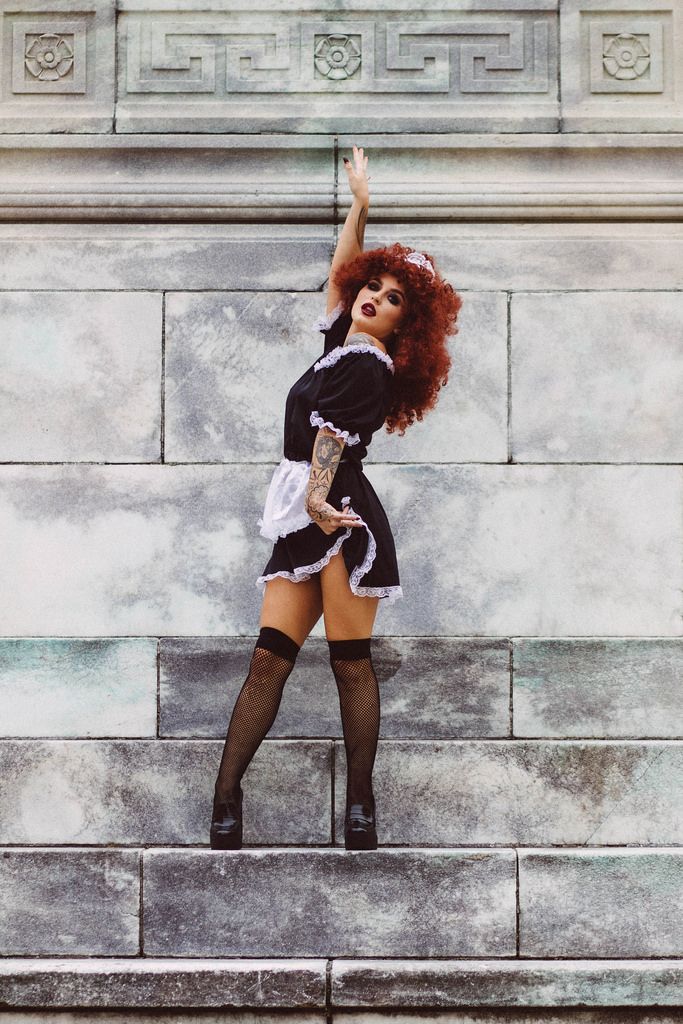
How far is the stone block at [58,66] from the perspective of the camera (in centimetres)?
696

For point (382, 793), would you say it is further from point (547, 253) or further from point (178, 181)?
point (178, 181)

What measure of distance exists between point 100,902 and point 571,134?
4.72 meters

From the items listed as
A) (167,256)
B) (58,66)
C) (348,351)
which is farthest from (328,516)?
(58,66)

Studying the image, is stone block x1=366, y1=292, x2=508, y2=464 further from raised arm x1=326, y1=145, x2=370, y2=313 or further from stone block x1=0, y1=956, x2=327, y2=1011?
stone block x1=0, y1=956, x2=327, y2=1011

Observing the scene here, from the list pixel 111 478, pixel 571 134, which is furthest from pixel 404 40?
pixel 111 478

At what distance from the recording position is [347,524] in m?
5.63

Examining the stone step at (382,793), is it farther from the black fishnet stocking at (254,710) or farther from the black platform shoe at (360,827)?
the black fishnet stocking at (254,710)

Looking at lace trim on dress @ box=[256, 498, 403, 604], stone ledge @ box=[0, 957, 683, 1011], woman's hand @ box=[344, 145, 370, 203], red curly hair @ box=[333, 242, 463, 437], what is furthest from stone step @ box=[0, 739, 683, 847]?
woman's hand @ box=[344, 145, 370, 203]

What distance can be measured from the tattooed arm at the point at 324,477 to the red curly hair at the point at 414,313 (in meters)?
0.53

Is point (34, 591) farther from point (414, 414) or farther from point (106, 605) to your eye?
point (414, 414)

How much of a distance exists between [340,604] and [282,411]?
1420 millimetres

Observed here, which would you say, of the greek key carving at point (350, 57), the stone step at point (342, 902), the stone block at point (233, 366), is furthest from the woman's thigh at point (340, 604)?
the greek key carving at point (350, 57)

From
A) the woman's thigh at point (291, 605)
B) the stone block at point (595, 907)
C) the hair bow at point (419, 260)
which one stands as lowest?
the stone block at point (595, 907)

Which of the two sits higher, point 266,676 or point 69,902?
point 266,676
